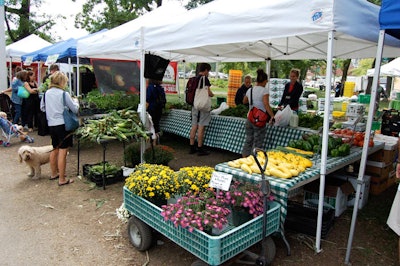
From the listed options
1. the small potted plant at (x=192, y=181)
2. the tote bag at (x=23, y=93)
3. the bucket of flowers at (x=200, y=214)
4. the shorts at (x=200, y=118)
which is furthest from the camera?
the tote bag at (x=23, y=93)

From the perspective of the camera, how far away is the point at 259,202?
2969mm

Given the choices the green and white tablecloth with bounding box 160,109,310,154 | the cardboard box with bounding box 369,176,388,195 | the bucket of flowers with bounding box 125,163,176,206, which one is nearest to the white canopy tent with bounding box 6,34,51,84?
the green and white tablecloth with bounding box 160,109,310,154

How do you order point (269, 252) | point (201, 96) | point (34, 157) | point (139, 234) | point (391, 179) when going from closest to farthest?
1. point (269, 252)
2. point (139, 234)
3. point (34, 157)
4. point (391, 179)
5. point (201, 96)

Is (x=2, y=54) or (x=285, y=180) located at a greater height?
(x=2, y=54)

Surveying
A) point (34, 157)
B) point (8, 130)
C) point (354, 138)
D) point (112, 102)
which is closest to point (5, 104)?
point (8, 130)

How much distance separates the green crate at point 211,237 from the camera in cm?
242

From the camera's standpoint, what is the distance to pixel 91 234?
12.1ft

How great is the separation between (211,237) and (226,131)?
457cm

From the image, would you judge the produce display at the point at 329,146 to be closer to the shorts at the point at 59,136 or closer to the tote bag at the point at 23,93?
the shorts at the point at 59,136

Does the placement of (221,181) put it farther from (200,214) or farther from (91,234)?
(91,234)

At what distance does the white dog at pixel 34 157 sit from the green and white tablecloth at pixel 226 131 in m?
3.16

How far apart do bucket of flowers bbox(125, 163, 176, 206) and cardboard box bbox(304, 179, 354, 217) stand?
1977 millimetres

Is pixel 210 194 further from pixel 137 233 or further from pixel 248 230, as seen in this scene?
pixel 137 233

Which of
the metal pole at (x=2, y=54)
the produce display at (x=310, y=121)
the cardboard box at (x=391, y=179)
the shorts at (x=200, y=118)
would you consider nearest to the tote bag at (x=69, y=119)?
the shorts at (x=200, y=118)
